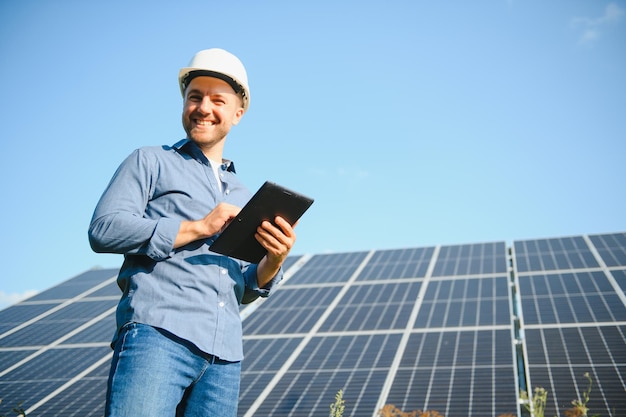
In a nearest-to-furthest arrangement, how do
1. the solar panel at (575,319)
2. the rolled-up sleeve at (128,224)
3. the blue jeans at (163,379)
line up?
the blue jeans at (163,379)
the rolled-up sleeve at (128,224)
the solar panel at (575,319)

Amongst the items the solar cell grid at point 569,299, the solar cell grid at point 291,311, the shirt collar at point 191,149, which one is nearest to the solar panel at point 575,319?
the solar cell grid at point 569,299

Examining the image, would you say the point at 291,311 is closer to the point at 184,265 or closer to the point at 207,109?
the point at 207,109

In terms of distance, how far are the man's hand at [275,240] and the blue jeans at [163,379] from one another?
489 mm

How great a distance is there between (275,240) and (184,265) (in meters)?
0.40

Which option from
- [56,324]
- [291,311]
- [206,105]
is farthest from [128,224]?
[56,324]

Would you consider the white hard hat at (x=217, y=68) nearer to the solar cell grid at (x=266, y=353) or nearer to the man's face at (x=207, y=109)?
the man's face at (x=207, y=109)

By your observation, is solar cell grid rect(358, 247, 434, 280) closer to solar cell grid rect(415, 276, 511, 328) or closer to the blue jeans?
solar cell grid rect(415, 276, 511, 328)

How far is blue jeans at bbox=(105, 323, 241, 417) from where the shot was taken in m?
1.84

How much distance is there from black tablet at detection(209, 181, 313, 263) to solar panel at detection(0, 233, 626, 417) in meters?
6.75

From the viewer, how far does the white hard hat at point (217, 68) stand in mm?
2443

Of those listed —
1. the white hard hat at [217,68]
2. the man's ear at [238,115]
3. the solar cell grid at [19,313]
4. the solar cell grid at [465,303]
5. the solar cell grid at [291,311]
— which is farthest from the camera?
the solar cell grid at [19,313]

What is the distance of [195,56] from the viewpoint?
2.50 m

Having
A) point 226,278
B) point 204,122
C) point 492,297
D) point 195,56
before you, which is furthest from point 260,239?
point 492,297

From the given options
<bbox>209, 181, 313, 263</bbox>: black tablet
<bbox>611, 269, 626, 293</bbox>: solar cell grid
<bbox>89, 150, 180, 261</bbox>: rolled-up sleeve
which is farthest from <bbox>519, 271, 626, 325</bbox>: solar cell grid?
<bbox>89, 150, 180, 261</bbox>: rolled-up sleeve
